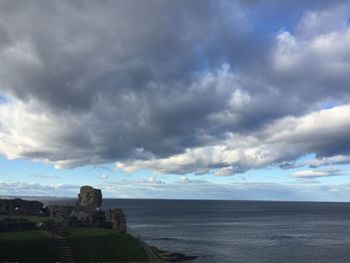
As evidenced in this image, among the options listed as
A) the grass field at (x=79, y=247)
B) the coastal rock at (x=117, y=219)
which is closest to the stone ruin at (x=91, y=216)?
the coastal rock at (x=117, y=219)

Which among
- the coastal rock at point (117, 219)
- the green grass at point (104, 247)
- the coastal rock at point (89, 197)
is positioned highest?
the coastal rock at point (89, 197)

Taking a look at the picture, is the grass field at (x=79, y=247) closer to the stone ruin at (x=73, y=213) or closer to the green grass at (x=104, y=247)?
the green grass at (x=104, y=247)

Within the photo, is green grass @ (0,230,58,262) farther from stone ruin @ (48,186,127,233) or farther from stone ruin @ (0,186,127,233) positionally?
stone ruin @ (48,186,127,233)

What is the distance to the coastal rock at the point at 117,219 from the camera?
78231 mm

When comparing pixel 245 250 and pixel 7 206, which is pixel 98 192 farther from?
pixel 245 250

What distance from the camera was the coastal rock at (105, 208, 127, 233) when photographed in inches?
3080

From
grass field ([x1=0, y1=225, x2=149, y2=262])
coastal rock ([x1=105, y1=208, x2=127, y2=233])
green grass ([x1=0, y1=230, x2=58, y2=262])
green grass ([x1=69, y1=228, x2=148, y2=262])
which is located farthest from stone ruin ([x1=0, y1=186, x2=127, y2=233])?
green grass ([x1=0, y1=230, x2=58, y2=262])

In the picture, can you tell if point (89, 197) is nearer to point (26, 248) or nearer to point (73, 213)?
point (73, 213)

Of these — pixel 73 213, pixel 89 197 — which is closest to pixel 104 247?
pixel 73 213

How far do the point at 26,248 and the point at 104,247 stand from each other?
11468 mm

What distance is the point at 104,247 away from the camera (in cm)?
6600

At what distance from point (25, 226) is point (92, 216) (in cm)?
1432

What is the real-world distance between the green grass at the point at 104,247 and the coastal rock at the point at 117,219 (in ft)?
19.9

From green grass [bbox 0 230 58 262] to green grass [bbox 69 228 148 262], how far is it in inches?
143
